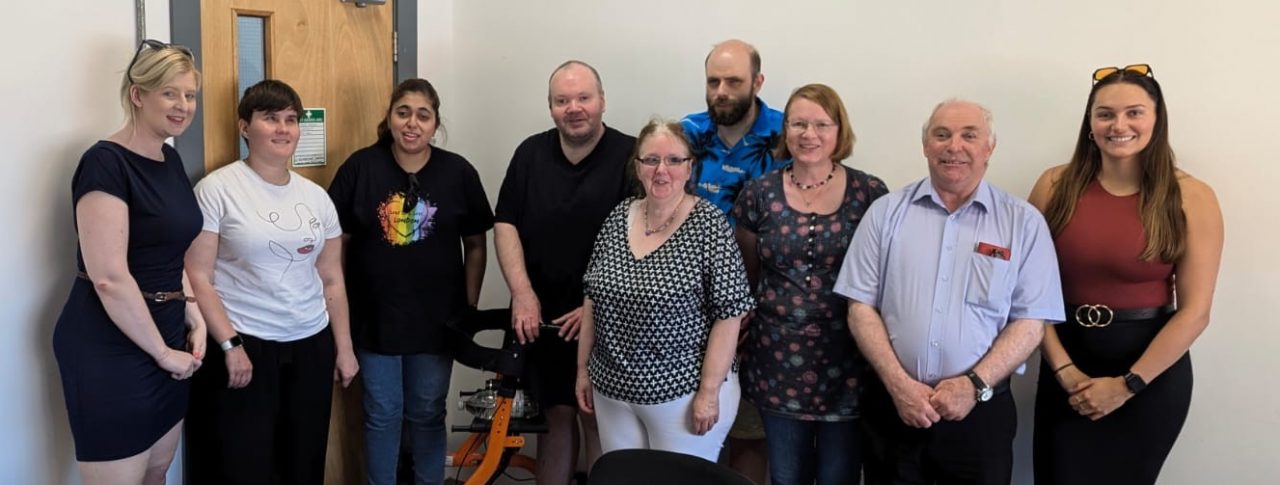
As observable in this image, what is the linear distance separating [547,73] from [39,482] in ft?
7.02

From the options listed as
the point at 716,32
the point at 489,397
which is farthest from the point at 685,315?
the point at 716,32

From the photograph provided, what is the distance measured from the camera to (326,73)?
317 centimetres

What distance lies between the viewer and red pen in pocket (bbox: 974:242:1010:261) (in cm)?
225

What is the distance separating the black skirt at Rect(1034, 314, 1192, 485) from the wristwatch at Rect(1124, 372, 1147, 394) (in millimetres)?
50

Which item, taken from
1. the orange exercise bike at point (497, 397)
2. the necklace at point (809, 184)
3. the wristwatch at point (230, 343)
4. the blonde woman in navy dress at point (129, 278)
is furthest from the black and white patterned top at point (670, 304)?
the blonde woman in navy dress at point (129, 278)

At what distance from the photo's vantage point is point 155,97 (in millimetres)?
2246

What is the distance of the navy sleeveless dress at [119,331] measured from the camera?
2.21 m

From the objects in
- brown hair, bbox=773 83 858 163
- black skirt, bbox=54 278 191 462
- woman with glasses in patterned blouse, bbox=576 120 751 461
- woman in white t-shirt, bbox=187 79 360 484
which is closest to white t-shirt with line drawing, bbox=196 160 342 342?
woman in white t-shirt, bbox=187 79 360 484

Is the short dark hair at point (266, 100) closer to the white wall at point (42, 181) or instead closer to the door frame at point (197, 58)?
the door frame at point (197, 58)

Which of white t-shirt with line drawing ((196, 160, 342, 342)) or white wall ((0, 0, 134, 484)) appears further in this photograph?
white t-shirt with line drawing ((196, 160, 342, 342))

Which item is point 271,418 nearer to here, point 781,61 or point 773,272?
point 773,272

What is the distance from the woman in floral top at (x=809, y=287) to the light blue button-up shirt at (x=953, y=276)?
0.13 m

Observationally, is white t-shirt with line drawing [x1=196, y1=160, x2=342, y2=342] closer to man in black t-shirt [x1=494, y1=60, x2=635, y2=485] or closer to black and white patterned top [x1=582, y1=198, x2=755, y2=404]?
man in black t-shirt [x1=494, y1=60, x2=635, y2=485]

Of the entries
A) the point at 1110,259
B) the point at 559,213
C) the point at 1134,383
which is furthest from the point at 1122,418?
the point at 559,213
